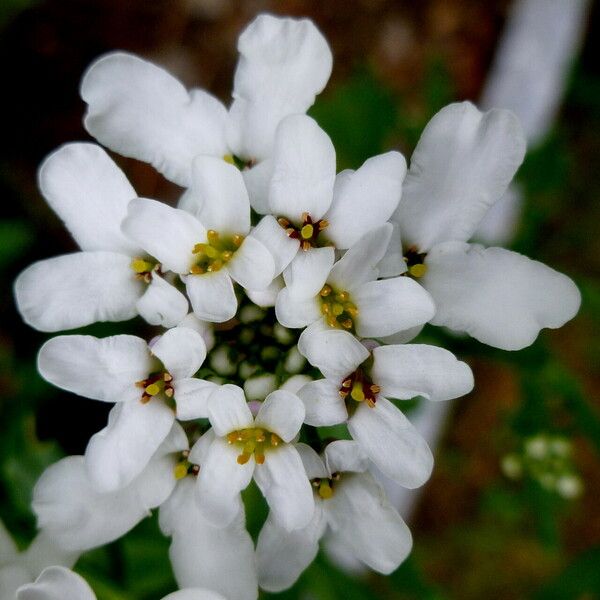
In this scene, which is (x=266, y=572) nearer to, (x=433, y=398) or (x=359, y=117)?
(x=433, y=398)

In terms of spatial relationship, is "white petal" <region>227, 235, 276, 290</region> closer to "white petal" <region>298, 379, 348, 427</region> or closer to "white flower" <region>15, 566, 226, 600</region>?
"white petal" <region>298, 379, 348, 427</region>

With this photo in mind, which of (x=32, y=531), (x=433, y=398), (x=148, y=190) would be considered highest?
(x=433, y=398)

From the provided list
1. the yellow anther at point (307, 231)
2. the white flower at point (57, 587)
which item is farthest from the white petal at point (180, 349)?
the white flower at point (57, 587)

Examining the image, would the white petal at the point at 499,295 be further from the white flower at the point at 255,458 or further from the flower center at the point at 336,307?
the white flower at the point at 255,458

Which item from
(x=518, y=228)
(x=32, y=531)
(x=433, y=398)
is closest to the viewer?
(x=433, y=398)

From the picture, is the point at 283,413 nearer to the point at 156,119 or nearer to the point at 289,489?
the point at 289,489

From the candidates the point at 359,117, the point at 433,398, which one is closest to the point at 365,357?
the point at 433,398
